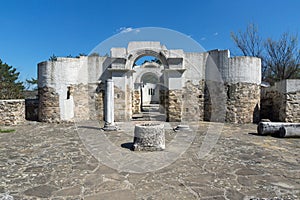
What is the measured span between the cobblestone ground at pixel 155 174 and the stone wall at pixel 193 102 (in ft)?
17.9

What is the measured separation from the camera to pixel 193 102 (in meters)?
11.8

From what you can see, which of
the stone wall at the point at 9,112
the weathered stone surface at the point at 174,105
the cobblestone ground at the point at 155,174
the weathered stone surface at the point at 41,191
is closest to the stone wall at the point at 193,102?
the weathered stone surface at the point at 174,105

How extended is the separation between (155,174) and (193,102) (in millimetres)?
8237

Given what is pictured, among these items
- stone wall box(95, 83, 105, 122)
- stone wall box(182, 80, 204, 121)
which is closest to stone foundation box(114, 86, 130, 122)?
stone wall box(95, 83, 105, 122)

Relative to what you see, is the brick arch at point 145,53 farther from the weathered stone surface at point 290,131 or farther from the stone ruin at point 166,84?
the weathered stone surface at point 290,131

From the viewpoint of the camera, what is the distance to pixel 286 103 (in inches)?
405

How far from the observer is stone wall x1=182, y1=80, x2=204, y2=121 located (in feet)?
38.5

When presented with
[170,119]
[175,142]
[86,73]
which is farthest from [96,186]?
[86,73]

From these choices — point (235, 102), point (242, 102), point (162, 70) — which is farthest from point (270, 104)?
point (162, 70)

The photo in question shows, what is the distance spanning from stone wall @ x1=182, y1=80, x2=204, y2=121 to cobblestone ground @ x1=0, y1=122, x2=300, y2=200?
215 inches

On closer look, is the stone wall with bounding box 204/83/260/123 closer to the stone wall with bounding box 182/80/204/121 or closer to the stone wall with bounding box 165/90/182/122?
the stone wall with bounding box 182/80/204/121

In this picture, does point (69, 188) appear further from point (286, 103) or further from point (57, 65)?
point (286, 103)

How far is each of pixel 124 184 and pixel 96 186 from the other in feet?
1.73

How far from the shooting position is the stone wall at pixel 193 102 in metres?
11.7
